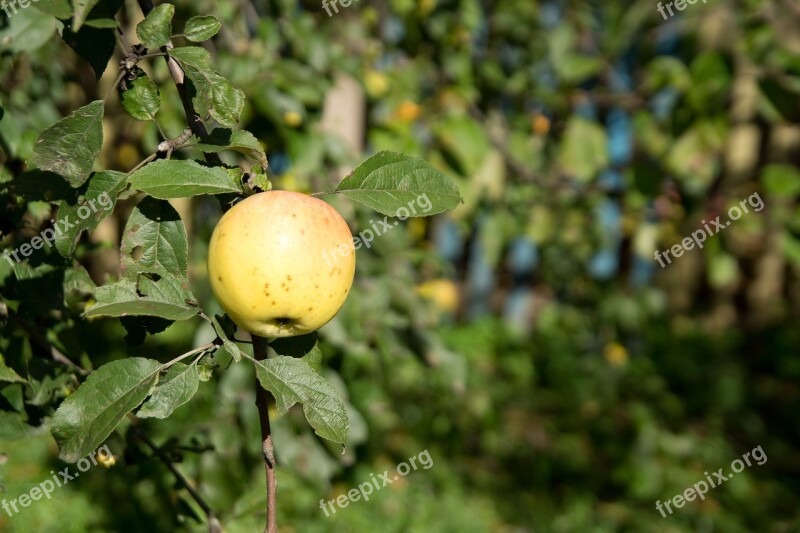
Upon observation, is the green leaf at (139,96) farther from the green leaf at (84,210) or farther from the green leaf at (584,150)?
the green leaf at (584,150)

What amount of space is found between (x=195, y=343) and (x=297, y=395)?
752 mm

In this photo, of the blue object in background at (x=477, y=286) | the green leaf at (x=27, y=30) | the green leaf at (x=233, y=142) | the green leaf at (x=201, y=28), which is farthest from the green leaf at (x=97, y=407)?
the blue object in background at (x=477, y=286)

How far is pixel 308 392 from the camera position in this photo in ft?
2.24

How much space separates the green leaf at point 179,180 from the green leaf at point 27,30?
1.46 ft

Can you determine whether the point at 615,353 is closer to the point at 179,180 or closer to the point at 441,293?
the point at 441,293

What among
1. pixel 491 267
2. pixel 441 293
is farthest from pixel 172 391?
pixel 441 293

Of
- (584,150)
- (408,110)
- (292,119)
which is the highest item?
(292,119)

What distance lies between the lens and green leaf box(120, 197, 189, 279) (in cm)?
73

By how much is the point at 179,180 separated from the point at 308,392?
0.24 m

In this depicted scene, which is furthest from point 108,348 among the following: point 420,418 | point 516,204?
point 516,204

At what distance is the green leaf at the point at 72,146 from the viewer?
683 mm

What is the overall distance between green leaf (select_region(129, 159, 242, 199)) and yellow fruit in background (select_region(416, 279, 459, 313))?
1.50m
